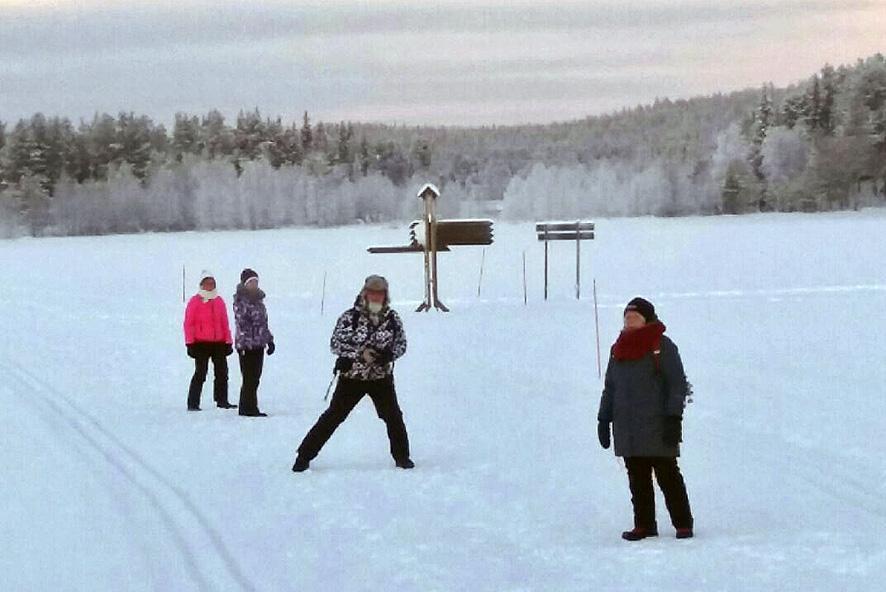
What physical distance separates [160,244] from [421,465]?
7531cm

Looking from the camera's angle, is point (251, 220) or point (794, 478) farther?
point (251, 220)

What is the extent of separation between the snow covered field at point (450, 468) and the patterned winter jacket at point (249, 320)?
2.75 ft

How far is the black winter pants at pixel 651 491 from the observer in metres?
8.56

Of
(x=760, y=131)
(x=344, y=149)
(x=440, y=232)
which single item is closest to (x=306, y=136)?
(x=344, y=149)

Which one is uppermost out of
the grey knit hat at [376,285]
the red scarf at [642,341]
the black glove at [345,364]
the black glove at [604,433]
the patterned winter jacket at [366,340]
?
the grey knit hat at [376,285]

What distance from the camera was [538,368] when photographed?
18547 mm

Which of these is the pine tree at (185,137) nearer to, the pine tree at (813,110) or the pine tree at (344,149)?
the pine tree at (344,149)

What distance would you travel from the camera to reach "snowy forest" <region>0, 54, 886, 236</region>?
12162 centimetres

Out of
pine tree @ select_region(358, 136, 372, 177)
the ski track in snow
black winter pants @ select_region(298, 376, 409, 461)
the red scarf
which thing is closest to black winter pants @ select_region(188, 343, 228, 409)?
the ski track in snow

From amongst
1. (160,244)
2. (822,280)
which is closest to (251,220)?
(160,244)

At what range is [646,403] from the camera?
27.6 feet

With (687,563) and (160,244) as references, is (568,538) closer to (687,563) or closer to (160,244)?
(687,563)

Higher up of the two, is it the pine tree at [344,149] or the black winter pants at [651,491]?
the pine tree at [344,149]

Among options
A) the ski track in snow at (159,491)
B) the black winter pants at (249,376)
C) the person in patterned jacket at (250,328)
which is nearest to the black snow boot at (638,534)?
the ski track in snow at (159,491)
